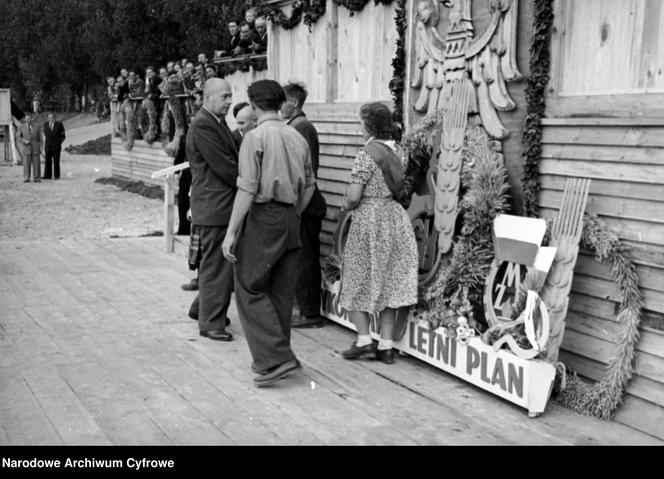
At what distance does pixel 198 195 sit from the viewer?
597 centimetres

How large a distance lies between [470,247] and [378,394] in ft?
3.61

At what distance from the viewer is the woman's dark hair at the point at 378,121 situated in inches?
210

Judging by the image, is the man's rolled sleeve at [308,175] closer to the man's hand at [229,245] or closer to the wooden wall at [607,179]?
the man's hand at [229,245]

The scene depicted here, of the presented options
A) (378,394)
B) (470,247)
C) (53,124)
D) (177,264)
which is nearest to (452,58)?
(470,247)

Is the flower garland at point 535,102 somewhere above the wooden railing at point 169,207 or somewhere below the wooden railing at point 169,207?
above

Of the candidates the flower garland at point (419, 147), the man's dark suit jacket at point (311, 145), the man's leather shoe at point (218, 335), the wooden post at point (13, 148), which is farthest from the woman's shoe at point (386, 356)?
the wooden post at point (13, 148)

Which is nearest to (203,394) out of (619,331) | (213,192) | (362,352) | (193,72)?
(362,352)

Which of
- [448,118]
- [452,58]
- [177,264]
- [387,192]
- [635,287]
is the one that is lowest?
[177,264]

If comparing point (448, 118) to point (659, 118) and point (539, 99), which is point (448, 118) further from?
point (659, 118)

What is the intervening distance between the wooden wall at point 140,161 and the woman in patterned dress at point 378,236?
511 inches

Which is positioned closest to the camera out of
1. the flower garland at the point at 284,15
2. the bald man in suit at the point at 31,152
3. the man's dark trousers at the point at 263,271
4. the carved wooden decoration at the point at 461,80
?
the man's dark trousers at the point at 263,271

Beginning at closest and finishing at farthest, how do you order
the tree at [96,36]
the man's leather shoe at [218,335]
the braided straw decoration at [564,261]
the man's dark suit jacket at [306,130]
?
the braided straw decoration at [564,261] < the man's leather shoe at [218,335] < the man's dark suit jacket at [306,130] < the tree at [96,36]

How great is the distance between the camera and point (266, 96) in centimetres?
495

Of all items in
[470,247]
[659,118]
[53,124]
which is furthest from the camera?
[53,124]
